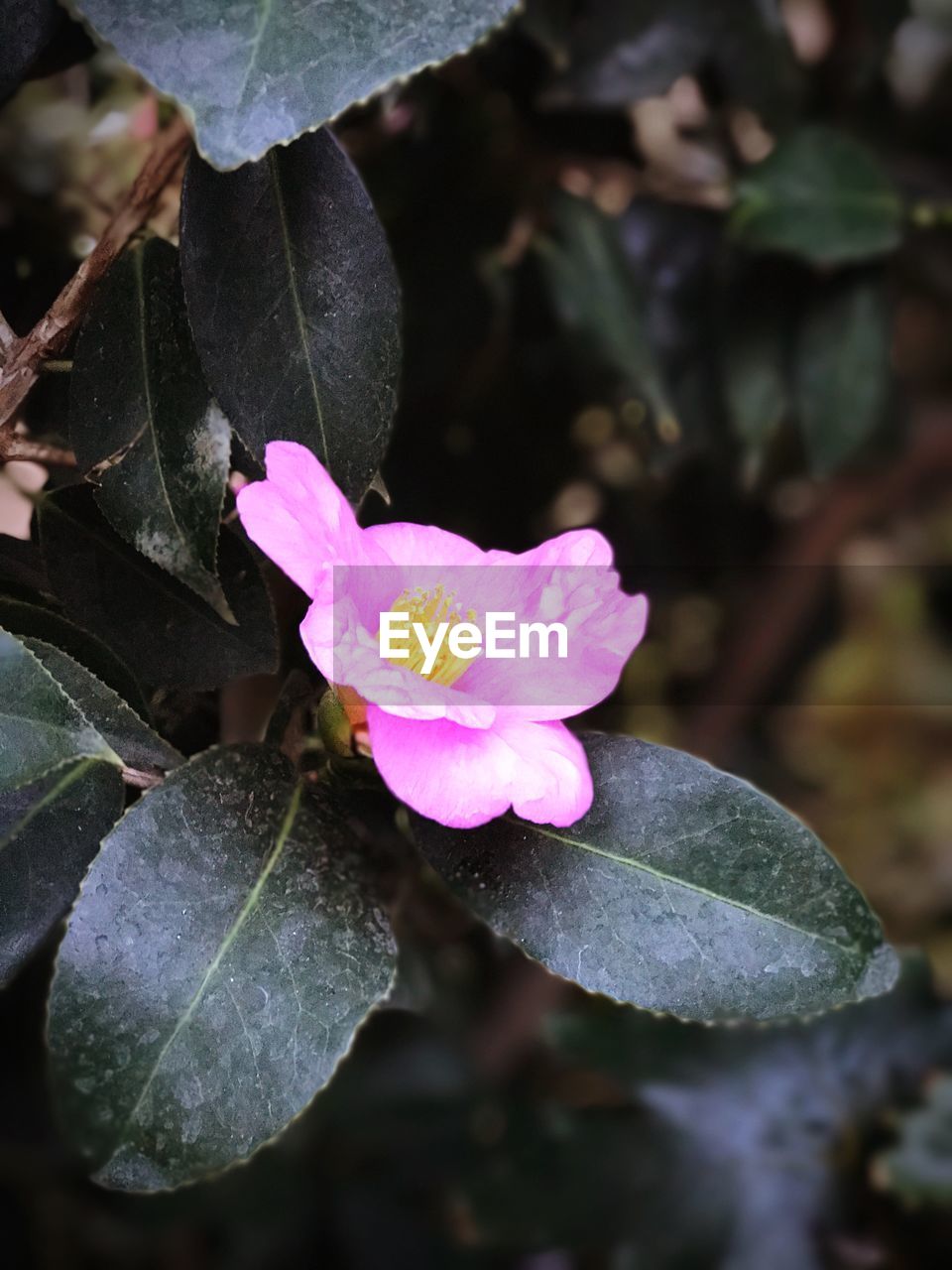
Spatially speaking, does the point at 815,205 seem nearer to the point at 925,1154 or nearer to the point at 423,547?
the point at 423,547

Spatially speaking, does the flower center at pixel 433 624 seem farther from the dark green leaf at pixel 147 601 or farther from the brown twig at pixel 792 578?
the brown twig at pixel 792 578

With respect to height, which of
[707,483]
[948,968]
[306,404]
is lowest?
[948,968]

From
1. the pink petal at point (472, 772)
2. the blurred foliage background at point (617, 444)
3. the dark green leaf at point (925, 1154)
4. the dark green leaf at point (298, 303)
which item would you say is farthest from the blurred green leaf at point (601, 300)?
the dark green leaf at point (925, 1154)

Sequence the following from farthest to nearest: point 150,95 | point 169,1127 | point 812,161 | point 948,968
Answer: point 948,968, point 812,161, point 150,95, point 169,1127

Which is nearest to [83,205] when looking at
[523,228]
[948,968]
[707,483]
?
[523,228]

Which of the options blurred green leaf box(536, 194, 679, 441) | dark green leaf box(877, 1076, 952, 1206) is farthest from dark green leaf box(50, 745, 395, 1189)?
dark green leaf box(877, 1076, 952, 1206)

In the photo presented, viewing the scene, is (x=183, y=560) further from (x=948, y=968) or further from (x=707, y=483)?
(x=948, y=968)
